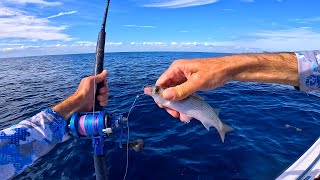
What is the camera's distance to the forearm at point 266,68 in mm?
2742

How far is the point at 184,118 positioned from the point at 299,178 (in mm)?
2994

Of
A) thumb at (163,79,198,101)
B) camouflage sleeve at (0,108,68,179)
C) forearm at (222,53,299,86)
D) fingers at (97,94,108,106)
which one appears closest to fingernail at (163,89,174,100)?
thumb at (163,79,198,101)

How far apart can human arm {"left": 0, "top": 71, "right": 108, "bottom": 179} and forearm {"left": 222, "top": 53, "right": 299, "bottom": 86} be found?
88.8 inches

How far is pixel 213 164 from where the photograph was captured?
7.28 meters

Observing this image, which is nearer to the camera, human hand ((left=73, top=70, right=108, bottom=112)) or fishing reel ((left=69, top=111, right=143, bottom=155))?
fishing reel ((left=69, top=111, right=143, bottom=155))

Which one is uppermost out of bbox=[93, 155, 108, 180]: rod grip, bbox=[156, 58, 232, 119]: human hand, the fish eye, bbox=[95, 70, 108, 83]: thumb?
bbox=[156, 58, 232, 119]: human hand

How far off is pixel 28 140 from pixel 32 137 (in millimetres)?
66

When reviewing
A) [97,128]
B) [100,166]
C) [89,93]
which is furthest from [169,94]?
[89,93]

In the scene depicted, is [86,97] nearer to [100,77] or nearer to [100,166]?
[100,77]

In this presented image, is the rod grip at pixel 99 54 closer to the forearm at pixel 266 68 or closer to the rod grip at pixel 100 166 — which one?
the rod grip at pixel 100 166

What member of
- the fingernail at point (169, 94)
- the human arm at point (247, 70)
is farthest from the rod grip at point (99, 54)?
the human arm at point (247, 70)

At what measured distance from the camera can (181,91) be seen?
9.84 ft

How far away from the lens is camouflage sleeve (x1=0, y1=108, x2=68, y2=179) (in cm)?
316

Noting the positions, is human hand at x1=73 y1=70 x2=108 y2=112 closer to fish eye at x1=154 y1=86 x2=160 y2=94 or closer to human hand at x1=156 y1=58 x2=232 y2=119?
fish eye at x1=154 y1=86 x2=160 y2=94
